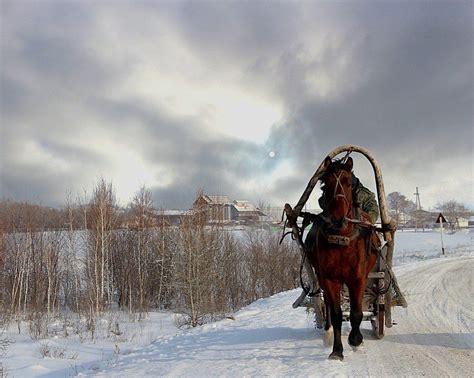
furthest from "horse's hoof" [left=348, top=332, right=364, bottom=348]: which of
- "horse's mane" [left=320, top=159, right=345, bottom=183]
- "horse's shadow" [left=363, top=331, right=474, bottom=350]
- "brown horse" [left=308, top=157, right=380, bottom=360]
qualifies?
"horse's mane" [left=320, top=159, right=345, bottom=183]

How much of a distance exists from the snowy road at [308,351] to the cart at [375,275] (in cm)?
50

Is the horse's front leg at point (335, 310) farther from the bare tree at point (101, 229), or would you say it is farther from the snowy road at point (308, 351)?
the bare tree at point (101, 229)

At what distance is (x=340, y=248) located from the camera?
518cm

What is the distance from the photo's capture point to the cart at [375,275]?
5.68m

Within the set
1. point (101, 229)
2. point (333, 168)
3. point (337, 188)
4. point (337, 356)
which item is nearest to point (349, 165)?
point (333, 168)

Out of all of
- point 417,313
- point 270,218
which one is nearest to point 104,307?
point 270,218

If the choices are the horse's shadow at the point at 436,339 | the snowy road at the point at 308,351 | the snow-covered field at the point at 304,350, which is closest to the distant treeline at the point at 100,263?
the snow-covered field at the point at 304,350

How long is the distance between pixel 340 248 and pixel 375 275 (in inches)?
49.3

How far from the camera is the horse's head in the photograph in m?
4.88

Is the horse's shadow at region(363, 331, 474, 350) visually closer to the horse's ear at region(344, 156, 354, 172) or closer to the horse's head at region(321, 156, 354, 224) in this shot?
the horse's head at region(321, 156, 354, 224)

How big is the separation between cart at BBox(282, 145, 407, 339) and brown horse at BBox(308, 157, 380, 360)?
14.2 inches

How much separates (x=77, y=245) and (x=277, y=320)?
26259mm

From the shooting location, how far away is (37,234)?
3191cm

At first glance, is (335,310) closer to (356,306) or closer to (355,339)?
(356,306)
